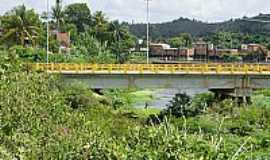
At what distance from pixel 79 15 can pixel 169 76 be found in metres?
70.1

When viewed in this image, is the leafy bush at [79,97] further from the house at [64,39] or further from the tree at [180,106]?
the house at [64,39]

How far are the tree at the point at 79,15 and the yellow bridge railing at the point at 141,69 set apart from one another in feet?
221

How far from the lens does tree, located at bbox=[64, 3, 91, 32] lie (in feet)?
389

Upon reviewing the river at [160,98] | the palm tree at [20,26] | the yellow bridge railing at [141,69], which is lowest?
the river at [160,98]

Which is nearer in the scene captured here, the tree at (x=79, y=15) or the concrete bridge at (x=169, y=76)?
the concrete bridge at (x=169, y=76)

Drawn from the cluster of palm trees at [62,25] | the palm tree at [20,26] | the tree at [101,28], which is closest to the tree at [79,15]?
the cluster of palm trees at [62,25]

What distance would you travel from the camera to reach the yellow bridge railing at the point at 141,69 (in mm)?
50531

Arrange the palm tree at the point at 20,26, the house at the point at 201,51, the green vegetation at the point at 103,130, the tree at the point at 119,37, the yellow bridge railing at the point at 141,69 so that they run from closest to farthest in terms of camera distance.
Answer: the green vegetation at the point at 103,130
the yellow bridge railing at the point at 141,69
the palm tree at the point at 20,26
the tree at the point at 119,37
the house at the point at 201,51

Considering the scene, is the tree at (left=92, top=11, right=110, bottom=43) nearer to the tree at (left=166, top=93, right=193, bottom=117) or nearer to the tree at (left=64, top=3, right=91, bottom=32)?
the tree at (left=64, top=3, right=91, bottom=32)

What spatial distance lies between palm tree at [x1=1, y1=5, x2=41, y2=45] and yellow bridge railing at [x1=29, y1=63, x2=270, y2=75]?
2899 centimetres

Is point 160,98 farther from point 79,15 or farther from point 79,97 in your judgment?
point 79,15

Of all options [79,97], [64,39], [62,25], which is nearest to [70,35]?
[62,25]

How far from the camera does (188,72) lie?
2020 inches

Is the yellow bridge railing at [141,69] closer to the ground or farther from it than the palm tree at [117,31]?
closer to the ground
